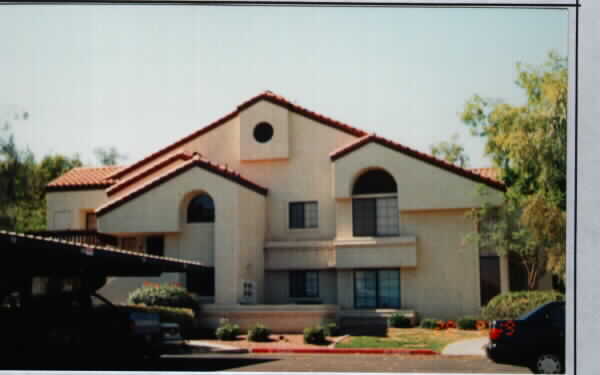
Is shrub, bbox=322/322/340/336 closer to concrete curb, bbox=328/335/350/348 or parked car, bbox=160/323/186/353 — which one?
concrete curb, bbox=328/335/350/348

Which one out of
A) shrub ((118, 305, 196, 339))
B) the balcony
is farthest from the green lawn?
shrub ((118, 305, 196, 339))

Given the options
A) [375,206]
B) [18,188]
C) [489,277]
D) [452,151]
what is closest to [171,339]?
[375,206]

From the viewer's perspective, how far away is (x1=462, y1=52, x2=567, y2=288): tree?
24766 millimetres

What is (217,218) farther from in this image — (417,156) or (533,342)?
(533,342)

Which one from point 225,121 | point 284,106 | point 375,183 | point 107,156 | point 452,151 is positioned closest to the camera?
point 375,183

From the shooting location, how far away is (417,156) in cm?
2734

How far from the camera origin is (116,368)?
1537 centimetres

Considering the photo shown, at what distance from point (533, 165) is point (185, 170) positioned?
469 inches

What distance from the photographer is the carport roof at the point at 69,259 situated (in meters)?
15.7

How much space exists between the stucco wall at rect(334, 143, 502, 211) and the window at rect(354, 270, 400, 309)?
2.54 metres

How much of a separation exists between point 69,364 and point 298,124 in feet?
53.4

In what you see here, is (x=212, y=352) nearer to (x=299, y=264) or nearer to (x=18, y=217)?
(x=299, y=264)

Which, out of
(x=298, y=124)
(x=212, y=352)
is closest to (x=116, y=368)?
(x=212, y=352)

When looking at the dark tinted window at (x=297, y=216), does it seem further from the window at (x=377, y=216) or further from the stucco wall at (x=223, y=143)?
the stucco wall at (x=223, y=143)
